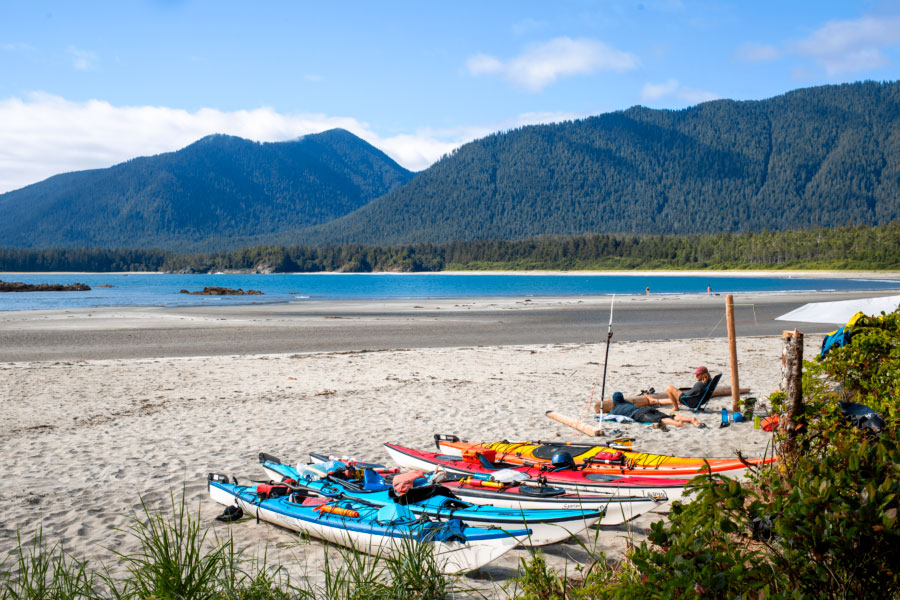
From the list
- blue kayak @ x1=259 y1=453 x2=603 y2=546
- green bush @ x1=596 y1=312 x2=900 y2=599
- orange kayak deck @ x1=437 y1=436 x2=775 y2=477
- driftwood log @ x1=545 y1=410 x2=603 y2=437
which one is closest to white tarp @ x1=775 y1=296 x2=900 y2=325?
driftwood log @ x1=545 y1=410 x2=603 y2=437

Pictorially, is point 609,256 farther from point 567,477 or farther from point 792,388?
point 792,388

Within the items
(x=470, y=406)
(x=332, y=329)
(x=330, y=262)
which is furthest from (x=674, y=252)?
(x=470, y=406)

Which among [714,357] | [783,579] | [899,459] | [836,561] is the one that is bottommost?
[714,357]

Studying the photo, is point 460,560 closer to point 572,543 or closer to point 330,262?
point 572,543

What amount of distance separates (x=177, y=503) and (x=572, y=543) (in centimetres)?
391

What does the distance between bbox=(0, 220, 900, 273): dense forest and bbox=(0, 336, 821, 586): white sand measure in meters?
114

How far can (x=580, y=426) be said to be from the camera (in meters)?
8.99

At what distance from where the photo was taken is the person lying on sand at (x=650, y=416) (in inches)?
366

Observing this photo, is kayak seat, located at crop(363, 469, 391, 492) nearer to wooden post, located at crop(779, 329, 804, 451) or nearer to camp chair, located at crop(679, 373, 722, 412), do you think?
wooden post, located at crop(779, 329, 804, 451)

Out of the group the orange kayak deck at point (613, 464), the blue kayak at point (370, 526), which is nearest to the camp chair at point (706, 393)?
the orange kayak deck at point (613, 464)

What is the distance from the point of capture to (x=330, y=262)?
652 ft

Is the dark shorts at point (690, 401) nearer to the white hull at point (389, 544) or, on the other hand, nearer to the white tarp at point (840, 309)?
the white tarp at point (840, 309)

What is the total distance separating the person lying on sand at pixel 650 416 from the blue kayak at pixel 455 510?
4.49 meters

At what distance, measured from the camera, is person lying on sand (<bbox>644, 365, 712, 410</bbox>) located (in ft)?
32.8
